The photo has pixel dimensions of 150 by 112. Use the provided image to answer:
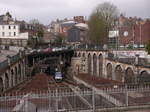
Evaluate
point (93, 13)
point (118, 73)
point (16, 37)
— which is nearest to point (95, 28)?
point (93, 13)

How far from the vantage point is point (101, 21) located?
244 feet

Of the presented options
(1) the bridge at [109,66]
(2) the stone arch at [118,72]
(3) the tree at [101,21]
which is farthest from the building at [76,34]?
(2) the stone arch at [118,72]

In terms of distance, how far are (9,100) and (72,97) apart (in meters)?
3.58

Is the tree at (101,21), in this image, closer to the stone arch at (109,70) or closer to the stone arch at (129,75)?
the stone arch at (109,70)

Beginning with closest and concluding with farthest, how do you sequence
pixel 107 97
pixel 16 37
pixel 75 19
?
pixel 107 97
pixel 16 37
pixel 75 19

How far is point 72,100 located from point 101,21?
2338 inches

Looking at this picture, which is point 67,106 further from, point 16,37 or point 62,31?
point 62,31

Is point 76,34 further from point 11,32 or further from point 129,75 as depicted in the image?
point 129,75

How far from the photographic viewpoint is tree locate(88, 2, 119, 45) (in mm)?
74375

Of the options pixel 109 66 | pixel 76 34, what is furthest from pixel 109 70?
pixel 76 34

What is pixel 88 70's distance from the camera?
2566 inches

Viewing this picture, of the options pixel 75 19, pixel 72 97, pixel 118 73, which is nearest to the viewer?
pixel 72 97

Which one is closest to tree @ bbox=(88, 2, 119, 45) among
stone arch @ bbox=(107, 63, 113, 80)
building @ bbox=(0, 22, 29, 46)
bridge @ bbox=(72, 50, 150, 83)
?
bridge @ bbox=(72, 50, 150, 83)

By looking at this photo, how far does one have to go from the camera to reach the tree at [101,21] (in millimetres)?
74375
